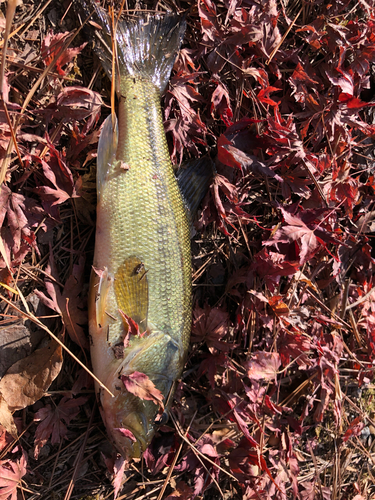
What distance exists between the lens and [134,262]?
2.66 metres

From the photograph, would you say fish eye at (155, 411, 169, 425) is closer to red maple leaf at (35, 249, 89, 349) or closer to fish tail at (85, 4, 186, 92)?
red maple leaf at (35, 249, 89, 349)

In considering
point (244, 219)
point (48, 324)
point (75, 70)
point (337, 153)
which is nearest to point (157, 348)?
point (48, 324)

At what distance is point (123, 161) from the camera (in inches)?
106

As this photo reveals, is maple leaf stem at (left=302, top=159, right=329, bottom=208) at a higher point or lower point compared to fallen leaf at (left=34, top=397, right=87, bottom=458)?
higher

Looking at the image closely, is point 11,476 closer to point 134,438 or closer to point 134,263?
point 134,438

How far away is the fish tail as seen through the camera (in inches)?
110

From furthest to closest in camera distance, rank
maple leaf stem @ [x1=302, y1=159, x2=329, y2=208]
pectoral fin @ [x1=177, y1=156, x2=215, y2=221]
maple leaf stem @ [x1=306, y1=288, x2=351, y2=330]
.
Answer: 1. maple leaf stem @ [x1=306, y1=288, x2=351, y2=330]
2. maple leaf stem @ [x1=302, y1=159, x2=329, y2=208]
3. pectoral fin @ [x1=177, y1=156, x2=215, y2=221]

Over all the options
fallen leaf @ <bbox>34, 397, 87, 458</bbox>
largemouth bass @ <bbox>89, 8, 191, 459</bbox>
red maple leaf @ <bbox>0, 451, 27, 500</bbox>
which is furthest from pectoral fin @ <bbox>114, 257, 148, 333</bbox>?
red maple leaf @ <bbox>0, 451, 27, 500</bbox>

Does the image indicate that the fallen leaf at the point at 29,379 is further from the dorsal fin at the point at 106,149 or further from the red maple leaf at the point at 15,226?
the dorsal fin at the point at 106,149

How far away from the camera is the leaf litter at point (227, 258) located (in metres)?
2.69

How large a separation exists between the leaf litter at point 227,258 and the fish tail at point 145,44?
0.14m

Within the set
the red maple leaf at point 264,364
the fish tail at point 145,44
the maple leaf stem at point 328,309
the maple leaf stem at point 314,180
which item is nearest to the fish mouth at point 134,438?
the red maple leaf at point 264,364

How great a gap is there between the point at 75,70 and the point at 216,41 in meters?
1.19

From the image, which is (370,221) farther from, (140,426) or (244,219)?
(140,426)
